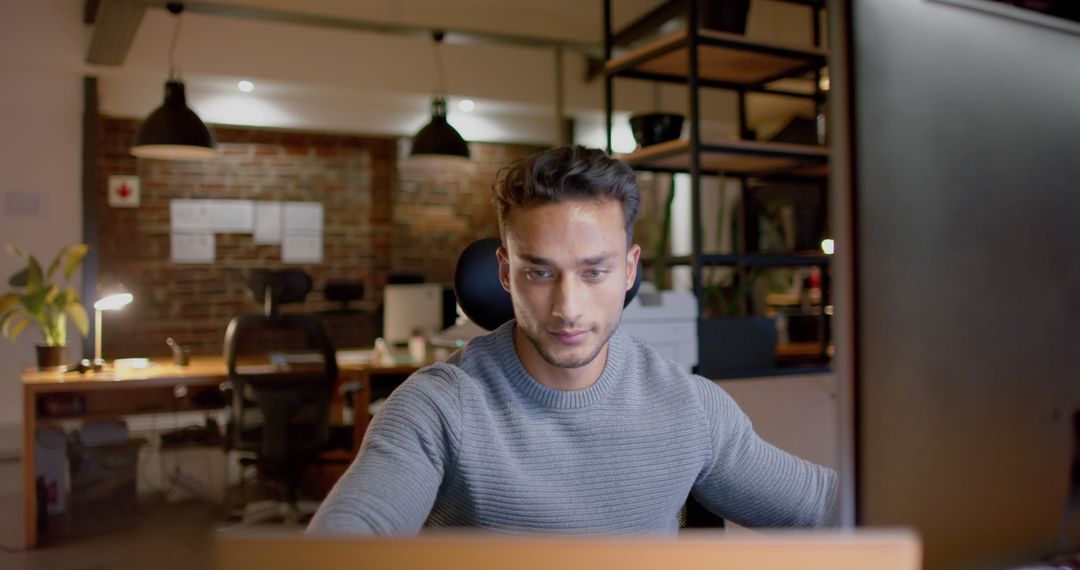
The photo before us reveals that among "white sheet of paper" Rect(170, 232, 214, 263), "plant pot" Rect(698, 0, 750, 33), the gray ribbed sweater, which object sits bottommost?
the gray ribbed sweater

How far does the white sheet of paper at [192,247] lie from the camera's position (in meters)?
6.57

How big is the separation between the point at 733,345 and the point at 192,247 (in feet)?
16.5

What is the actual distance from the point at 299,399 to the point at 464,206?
397 centimetres

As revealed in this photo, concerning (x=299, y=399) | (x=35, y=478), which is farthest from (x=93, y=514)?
(x=299, y=399)

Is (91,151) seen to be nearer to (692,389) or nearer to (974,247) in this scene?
(692,389)

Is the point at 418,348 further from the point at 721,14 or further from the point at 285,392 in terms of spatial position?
the point at 721,14

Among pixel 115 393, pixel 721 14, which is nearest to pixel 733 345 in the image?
pixel 721 14

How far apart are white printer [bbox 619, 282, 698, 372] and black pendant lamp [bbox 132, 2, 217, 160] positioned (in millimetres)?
2927

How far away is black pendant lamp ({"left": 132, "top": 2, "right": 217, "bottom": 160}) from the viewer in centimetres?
448

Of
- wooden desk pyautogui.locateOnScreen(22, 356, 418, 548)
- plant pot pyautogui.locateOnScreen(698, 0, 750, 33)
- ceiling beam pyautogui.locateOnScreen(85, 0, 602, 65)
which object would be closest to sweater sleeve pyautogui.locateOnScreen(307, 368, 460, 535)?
plant pot pyautogui.locateOnScreen(698, 0, 750, 33)

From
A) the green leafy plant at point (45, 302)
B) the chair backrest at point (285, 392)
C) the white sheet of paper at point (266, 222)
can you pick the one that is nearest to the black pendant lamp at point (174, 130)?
the green leafy plant at point (45, 302)

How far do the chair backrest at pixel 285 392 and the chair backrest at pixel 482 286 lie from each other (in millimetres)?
2376

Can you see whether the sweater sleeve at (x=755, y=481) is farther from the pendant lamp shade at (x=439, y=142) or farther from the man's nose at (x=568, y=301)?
the pendant lamp shade at (x=439, y=142)

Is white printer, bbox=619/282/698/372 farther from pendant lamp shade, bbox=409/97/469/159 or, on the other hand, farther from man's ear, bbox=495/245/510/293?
pendant lamp shade, bbox=409/97/469/159
